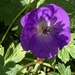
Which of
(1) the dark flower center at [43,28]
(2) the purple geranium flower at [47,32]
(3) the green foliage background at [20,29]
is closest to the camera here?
(2) the purple geranium flower at [47,32]

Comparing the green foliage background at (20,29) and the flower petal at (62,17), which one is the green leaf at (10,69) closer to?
the green foliage background at (20,29)

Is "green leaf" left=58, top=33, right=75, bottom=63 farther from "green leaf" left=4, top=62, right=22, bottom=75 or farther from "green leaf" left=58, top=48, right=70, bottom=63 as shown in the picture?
"green leaf" left=4, top=62, right=22, bottom=75

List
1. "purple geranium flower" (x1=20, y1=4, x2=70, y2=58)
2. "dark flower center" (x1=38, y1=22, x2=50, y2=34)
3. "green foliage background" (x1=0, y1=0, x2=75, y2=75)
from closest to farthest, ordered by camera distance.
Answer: "purple geranium flower" (x1=20, y1=4, x2=70, y2=58) → "dark flower center" (x1=38, y1=22, x2=50, y2=34) → "green foliage background" (x1=0, y1=0, x2=75, y2=75)

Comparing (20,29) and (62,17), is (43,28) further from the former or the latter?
(20,29)

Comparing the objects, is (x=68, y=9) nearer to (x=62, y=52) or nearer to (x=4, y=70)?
(x=62, y=52)

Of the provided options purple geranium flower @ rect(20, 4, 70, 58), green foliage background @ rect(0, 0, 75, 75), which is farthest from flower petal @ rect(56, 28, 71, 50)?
green foliage background @ rect(0, 0, 75, 75)

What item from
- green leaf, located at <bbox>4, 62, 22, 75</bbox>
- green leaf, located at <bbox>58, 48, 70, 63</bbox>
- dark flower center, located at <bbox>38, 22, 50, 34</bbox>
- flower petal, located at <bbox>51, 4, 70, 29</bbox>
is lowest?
green leaf, located at <bbox>58, 48, 70, 63</bbox>

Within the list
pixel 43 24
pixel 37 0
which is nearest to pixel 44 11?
pixel 43 24

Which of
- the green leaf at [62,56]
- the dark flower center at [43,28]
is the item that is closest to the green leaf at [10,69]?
the dark flower center at [43,28]
